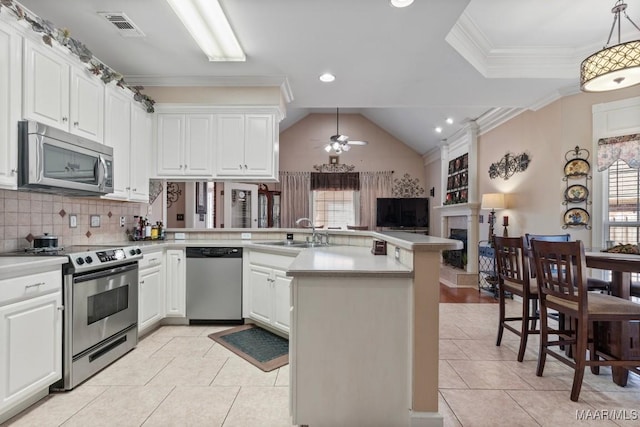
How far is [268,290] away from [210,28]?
2.33m

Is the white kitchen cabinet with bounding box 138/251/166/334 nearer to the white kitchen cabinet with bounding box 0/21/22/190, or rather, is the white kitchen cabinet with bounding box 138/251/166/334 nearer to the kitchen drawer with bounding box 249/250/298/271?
the kitchen drawer with bounding box 249/250/298/271

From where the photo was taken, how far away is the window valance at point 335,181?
8461mm

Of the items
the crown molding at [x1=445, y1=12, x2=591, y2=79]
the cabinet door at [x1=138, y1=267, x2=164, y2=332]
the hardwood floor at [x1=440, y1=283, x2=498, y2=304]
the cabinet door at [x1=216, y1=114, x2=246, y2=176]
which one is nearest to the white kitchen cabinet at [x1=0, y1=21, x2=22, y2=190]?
the cabinet door at [x1=138, y1=267, x2=164, y2=332]

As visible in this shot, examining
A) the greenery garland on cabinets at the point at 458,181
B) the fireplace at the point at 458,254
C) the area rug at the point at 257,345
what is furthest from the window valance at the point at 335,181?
the area rug at the point at 257,345

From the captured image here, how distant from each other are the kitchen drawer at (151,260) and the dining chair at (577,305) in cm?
326

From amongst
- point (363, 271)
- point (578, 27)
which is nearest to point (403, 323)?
point (363, 271)

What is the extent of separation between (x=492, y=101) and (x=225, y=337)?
4178mm

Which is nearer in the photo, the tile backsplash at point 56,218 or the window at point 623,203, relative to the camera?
the tile backsplash at point 56,218

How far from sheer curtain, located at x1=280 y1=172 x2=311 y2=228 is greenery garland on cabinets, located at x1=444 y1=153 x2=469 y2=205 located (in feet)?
11.4

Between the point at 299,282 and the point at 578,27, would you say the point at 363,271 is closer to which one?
the point at 299,282

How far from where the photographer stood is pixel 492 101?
13.4 ft

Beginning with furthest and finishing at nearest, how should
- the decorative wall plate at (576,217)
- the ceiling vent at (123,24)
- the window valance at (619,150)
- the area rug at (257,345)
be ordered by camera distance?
the decorative wall plate at (576,217) → the window valance at (619,150) → the area rug at (257,345) → the ceiling vent at (123,24)

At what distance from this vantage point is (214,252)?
11.2 ft

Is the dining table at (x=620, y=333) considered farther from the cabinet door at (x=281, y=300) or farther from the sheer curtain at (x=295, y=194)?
the sheer curtain at (x=295, y=194)
